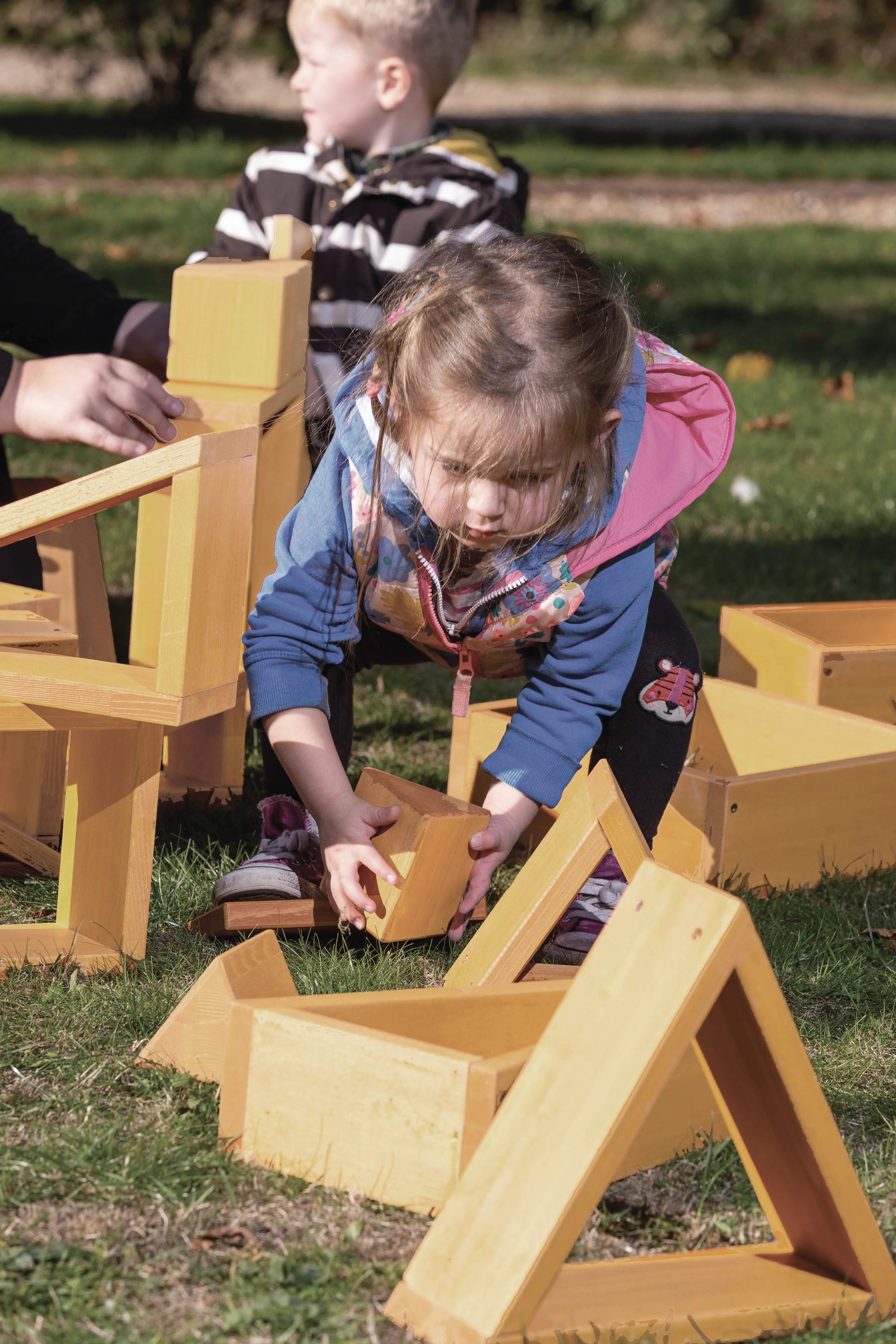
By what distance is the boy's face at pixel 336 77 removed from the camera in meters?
3.68

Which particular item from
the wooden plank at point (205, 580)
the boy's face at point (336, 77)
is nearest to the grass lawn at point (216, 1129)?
the wooden plank at point (205, 580)

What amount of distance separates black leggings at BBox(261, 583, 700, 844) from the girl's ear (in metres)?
0.35

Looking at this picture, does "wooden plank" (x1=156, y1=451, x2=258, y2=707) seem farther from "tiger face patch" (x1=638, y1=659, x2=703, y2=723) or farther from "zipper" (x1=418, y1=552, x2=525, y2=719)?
"tiger face patch" (x1=638, y1=659, x2=703, y2=723)

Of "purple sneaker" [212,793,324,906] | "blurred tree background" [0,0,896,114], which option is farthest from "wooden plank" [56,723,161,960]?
"blurred tree background" [0,0,896,114]

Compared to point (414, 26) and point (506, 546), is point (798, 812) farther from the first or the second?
point (414, 26)

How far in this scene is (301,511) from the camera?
88.4 inches

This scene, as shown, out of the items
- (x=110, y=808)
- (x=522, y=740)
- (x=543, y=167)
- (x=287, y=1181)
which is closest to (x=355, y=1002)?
(x=287, y=1181)

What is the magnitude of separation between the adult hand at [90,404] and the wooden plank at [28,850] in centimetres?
59

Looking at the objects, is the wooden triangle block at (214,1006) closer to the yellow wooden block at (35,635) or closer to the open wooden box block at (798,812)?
the yellow wooden block at (35,635)

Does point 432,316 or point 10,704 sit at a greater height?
point 432,316

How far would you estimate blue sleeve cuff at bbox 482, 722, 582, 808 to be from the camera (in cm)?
222

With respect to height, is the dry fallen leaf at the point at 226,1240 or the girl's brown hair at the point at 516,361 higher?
the girl's brown hair at the point at 516,361

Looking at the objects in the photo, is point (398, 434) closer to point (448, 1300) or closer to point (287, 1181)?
point (287, 1181)

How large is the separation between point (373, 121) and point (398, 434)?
195 cm
